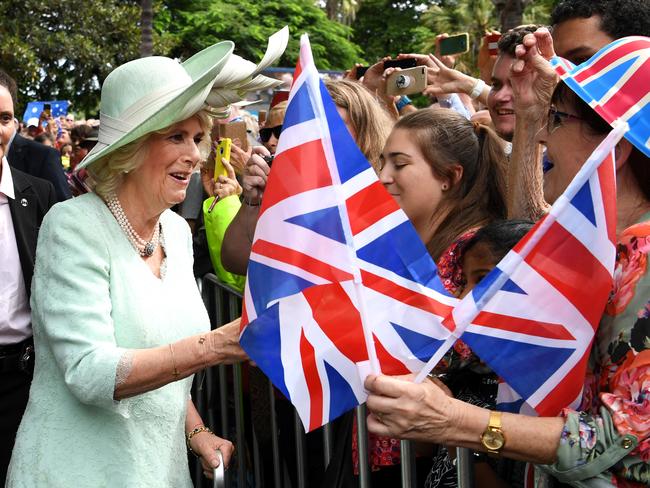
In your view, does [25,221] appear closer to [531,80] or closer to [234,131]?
[234,131]

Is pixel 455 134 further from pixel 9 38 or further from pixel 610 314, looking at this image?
pixel 9 38

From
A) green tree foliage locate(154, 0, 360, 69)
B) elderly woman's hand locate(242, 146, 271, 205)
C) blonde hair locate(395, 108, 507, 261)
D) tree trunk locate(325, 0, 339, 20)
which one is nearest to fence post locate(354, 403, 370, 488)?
blonde hair locate(395, 108, 507, 261)

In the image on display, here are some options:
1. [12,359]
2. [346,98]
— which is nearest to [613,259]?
[346,98]

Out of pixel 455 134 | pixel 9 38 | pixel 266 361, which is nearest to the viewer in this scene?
pixel 266 361

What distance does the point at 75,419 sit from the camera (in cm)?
243

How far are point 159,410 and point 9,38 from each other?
21.2 metres

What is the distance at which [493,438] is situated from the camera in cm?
176

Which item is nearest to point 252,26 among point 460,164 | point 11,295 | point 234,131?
point 234,131

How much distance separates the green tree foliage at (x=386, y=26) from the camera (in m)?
38.4

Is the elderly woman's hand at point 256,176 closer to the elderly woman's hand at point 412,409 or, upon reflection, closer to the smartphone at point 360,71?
the smartphone at point 360,71

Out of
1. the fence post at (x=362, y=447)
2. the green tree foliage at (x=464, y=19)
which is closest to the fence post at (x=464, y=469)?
the fence post at (x=362, y=447)

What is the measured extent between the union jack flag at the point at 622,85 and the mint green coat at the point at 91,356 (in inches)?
51.5

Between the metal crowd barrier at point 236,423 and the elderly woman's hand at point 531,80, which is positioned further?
the metal crowd barrier at point 236,423

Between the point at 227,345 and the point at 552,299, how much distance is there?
3.01ft
